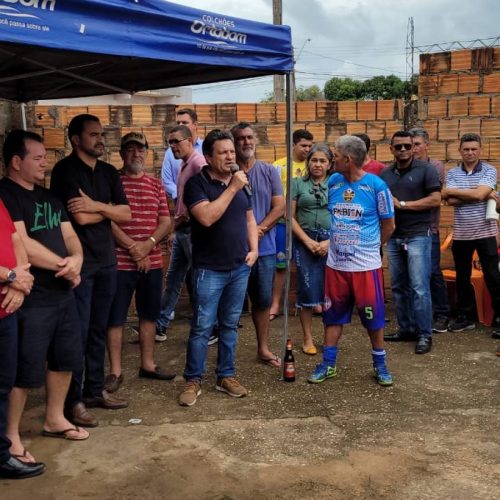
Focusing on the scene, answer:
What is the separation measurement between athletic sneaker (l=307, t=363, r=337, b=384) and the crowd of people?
17 mm

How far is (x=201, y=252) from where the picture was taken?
4.33m

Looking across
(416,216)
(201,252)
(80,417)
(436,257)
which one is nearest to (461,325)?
(436,257)

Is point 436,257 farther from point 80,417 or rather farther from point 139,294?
point 80,417

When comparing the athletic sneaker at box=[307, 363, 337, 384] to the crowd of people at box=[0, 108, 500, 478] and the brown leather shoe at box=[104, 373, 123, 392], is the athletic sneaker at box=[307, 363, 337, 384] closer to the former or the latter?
the crowd of people at box=[0, 108, 500, 478]

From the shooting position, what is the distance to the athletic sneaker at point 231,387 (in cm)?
455

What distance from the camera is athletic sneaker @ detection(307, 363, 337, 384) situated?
4812 millimetres

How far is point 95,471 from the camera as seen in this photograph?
342 centimetres

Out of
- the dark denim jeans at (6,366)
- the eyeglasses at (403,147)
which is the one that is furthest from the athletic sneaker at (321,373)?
the dark denim jeans at (6,366)

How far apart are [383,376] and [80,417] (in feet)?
7.46

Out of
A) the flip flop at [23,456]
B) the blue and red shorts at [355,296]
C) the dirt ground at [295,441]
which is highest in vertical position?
the blue and red shorts at [355,296]

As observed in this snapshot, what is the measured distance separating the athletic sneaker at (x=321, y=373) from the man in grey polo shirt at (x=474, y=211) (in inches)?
75.7

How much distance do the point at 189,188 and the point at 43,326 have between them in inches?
54.4

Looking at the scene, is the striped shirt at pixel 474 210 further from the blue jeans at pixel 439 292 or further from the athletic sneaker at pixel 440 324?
the athletic sneaker at pixel 440 324

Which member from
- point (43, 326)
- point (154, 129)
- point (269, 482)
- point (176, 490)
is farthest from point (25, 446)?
point (154, 129)
